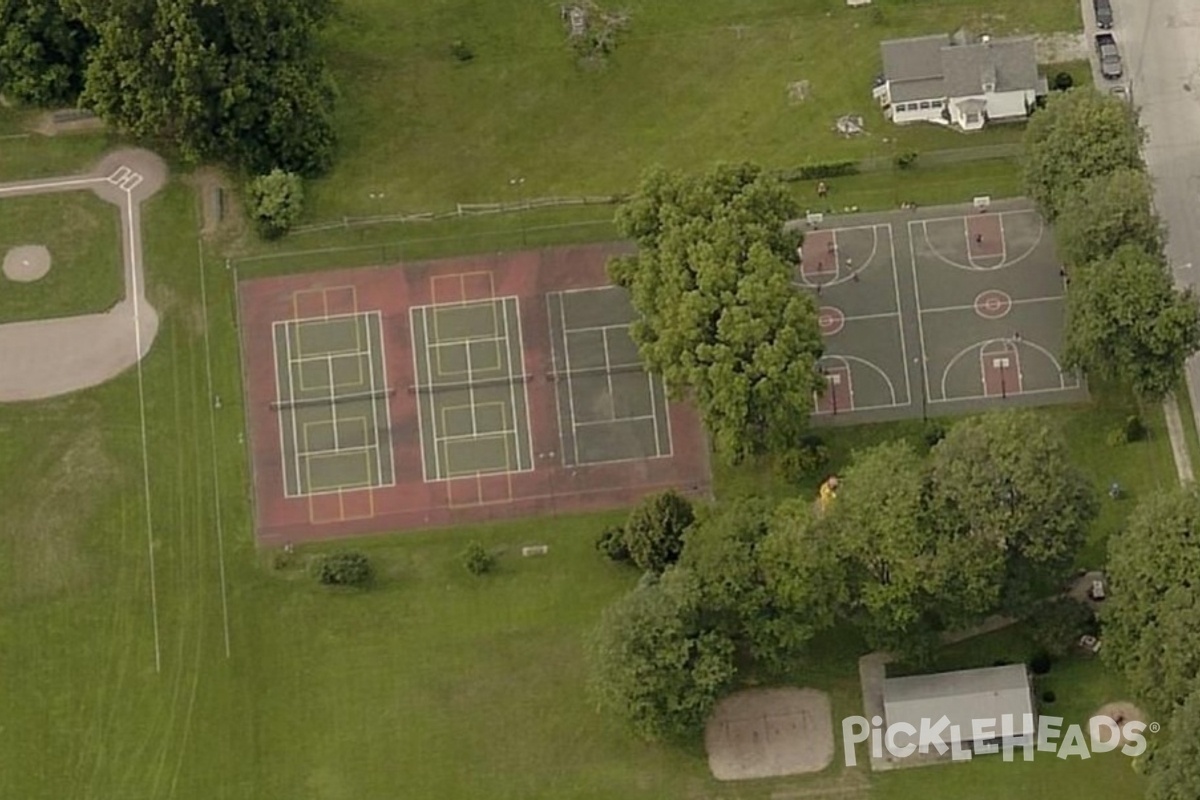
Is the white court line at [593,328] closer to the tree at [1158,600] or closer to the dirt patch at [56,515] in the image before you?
the dirt patch at [56,515]

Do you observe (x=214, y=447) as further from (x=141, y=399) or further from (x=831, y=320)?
(x=831, y=320)

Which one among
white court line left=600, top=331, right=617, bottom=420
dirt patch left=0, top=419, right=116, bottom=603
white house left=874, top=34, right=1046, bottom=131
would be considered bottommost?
dirt patch left=0, top=419, right=116, bottom=603

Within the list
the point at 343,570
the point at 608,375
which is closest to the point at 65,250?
the point at 343,570

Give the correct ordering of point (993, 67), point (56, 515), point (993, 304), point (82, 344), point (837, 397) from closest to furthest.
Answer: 1. point (837, 397)
2. point (56, 515)
3. point (993, 304)
4. point (993, 67)
5. point (82, 344)

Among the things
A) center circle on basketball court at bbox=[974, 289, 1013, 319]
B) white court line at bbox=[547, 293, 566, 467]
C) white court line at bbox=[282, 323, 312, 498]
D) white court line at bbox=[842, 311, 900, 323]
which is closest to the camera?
white court line at bbox=[547, 293, 566, 467]

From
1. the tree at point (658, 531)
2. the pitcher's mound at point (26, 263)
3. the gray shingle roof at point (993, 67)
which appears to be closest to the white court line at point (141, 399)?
→ the pitcher's mound at point (26, 263)

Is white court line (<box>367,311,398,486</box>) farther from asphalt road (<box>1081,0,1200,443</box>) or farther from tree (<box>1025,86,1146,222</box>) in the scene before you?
asphalt road (<box>1081,0,1200,443</box>)

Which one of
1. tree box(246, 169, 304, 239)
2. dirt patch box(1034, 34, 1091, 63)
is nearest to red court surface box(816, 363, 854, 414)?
dirt patch box(1034, 34, 1091, 63)
